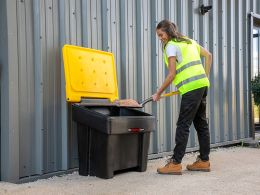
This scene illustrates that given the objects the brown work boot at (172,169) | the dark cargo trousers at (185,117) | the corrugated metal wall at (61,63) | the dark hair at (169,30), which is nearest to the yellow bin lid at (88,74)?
the corrugated metal wall at (61,63)

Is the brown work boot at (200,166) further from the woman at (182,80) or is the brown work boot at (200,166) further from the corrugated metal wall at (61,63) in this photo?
the corrugated metal wall at (61,63)

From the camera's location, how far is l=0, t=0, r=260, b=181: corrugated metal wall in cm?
366

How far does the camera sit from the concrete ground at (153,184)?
3432 mm

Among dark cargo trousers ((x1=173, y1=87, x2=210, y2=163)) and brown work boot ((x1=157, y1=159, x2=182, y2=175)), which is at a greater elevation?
dark cargo trousers ((x1=173, y1=87, x2=210, y2=163))

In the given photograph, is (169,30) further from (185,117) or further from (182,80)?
(185,117)

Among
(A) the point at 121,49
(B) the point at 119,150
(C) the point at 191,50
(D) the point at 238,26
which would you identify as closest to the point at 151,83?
(A) the point at 121,49

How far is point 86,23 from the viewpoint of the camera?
4.34 metres

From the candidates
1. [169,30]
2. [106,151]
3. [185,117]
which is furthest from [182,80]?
[106,151]

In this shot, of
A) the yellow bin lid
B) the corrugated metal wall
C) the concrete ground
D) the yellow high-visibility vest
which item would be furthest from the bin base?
the yellow high-visibility vest

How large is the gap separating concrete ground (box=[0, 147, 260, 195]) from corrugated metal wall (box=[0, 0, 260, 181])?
0.84 feet

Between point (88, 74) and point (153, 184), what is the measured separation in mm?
1234

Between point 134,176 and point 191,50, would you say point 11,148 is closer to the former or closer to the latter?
point 134,176

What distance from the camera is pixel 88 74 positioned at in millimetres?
4180

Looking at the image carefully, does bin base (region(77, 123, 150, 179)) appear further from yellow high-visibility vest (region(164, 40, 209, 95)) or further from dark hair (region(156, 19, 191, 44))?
dark hair (region(156, 19, 191, 44))
